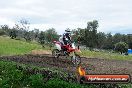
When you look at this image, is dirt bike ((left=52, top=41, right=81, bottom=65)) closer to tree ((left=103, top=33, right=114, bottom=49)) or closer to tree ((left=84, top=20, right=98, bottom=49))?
tree ((left=84, top=20, right=98, bottom=49))

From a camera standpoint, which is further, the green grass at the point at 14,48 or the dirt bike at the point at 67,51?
the green grass at the point at 14,48

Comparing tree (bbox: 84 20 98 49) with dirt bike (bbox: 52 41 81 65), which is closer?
dirt bike (bbox: 52 41 81 65)

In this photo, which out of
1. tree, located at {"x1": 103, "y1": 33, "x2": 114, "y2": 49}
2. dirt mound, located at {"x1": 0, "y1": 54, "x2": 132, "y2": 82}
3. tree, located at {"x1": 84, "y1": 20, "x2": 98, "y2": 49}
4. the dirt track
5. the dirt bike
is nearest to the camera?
dirt mound, located at {"x1": 0, "y1": 54, "x2": 132, "y2": 82}

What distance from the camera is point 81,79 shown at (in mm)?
15422

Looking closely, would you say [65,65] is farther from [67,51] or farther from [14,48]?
[14,48]

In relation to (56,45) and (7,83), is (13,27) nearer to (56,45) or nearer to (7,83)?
(56,45)

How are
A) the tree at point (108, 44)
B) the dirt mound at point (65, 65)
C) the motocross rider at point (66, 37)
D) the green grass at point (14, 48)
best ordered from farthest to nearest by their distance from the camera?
the tree at point (108, 44), the green grass at point (14, 48), the motocross rider at point (66, 37), the dirt mound at point (65, 65)

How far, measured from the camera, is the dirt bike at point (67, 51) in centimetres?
2811

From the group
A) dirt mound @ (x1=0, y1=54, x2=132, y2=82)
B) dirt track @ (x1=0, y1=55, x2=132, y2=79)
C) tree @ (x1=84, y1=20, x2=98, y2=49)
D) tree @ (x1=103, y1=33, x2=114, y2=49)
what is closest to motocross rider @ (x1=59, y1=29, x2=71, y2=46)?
dirt mound @ (x1=0, y1=54, x2=132, y2=82)

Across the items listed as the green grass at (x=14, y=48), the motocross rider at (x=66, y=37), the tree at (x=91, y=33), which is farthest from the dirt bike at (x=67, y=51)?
the tree at (x=91, y=33)

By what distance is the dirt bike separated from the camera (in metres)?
28.1

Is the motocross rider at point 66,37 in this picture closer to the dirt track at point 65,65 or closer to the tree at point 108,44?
the dirt track at point 65,65

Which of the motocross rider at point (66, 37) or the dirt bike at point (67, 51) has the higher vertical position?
the motocross rider at point (66, 37)

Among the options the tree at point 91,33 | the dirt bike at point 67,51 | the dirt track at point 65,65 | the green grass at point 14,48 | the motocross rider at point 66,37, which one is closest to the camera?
the dirt track at point 65,65
